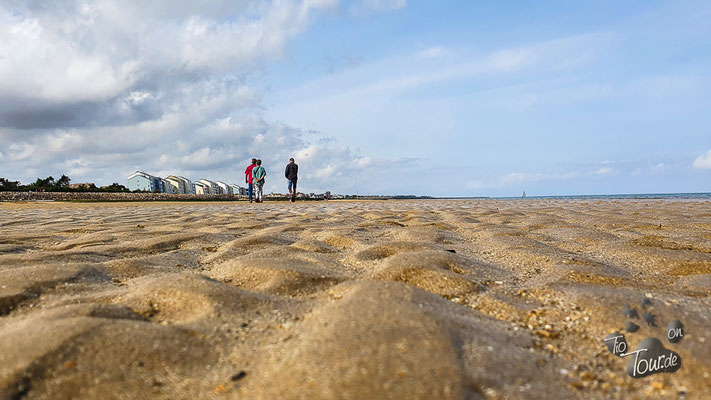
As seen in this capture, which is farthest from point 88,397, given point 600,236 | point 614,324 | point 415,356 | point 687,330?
point 600,236

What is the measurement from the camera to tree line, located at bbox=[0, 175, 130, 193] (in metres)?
19.7

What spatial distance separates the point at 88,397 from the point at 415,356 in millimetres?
867

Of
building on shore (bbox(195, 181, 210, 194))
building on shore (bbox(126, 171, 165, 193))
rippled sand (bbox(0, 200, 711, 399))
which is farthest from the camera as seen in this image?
building on shore (bbox(195, 181, 210, 194))

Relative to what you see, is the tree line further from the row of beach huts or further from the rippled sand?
the rippled sand

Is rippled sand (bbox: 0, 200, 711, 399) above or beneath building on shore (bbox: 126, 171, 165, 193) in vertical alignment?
beneath

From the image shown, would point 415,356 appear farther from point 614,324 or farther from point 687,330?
point 687,330

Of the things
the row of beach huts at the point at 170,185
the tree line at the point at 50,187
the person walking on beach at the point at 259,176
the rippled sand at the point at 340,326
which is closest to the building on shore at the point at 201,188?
the row of beach huts at the point at 170,185

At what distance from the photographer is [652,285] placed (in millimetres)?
2191

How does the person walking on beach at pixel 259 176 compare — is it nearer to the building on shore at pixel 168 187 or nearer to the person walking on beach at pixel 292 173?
the person walking on beach at pixel 292 173

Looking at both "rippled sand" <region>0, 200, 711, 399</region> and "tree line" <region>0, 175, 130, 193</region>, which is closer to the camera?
"rippled sand" <region>0, 200, 711, 399</region>

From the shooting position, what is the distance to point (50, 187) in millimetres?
21672

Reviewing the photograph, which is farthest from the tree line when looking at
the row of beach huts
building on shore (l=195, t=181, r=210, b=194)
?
building on shore (l=195, t=181, r=210, b=194)

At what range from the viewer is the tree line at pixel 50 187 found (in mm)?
A: 19672

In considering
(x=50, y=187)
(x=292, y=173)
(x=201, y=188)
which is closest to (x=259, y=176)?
(x=292, y=173)
